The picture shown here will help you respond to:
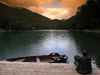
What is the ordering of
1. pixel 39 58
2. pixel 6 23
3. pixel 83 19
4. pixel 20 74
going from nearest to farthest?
pixel 20 74
pixel 39 58
pixel 83 19
pixel 6 23

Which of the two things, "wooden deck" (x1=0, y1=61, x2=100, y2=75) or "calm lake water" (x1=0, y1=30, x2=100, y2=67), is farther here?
"calm lake water" (x1=0, y1=30, x2=100, y2=67)

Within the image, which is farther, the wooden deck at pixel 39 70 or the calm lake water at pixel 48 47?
the calm lake water at pixel 48 47

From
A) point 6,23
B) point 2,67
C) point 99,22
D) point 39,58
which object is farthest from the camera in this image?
point 6,23

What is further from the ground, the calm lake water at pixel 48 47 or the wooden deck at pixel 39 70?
the wooden deck at pixel 39 70

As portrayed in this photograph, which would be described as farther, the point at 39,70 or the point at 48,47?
the point at 48,47

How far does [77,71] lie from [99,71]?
1421mm

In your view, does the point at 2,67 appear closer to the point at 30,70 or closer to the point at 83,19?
the point at 30,70

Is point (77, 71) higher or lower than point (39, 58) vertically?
higher

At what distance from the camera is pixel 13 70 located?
20.1 feet

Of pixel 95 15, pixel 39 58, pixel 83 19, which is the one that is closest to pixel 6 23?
pixel 83 19

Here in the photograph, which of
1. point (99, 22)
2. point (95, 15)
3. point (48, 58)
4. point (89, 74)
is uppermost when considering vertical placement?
point (95, 15)

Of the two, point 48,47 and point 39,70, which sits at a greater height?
point 39,70

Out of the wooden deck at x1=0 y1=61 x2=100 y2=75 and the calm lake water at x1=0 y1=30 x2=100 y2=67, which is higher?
the wooden deck at x1=0 y1=61 x2=100 y2=75

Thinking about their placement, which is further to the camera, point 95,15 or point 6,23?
point 6,23
